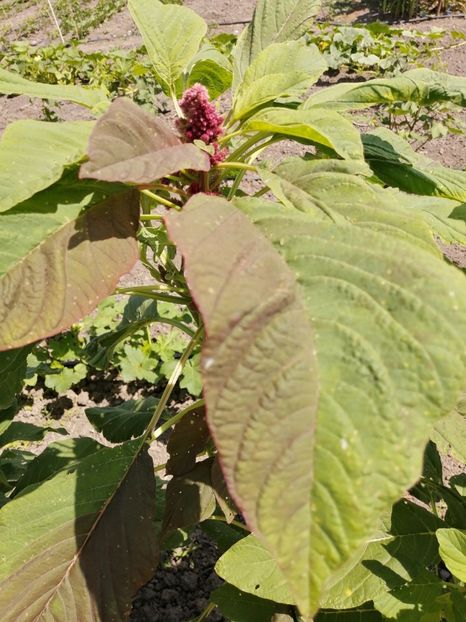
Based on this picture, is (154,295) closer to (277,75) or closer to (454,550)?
(277,75)

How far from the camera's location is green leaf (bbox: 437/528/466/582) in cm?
105

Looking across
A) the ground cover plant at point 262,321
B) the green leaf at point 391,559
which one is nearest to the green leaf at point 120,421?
the ground cover plant at point 262,321

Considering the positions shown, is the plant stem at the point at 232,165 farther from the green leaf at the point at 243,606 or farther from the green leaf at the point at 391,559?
the green leaf at the point at 243,606

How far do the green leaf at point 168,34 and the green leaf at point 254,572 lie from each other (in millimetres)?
933

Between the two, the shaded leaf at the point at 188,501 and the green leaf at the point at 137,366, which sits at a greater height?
the shaded leaf at the point at 188,501

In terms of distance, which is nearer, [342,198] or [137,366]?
[342,198]

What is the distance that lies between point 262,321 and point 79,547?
2.21 ft

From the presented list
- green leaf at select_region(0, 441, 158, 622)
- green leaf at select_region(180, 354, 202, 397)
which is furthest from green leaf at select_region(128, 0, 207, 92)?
green leaf at select_region(180, 354, 202, 397)

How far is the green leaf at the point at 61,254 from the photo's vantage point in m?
0.77

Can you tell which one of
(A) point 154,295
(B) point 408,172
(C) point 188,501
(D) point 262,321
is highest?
(D) point 262,321

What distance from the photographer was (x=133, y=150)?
2.45 ft

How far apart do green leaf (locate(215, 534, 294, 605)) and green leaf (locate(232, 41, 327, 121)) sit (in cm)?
82

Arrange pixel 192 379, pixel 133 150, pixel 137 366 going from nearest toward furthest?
pixel 133 150 → pixel 192 379 → pixel 137 366

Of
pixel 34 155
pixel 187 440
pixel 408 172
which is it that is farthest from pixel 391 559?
pixel 34 155
